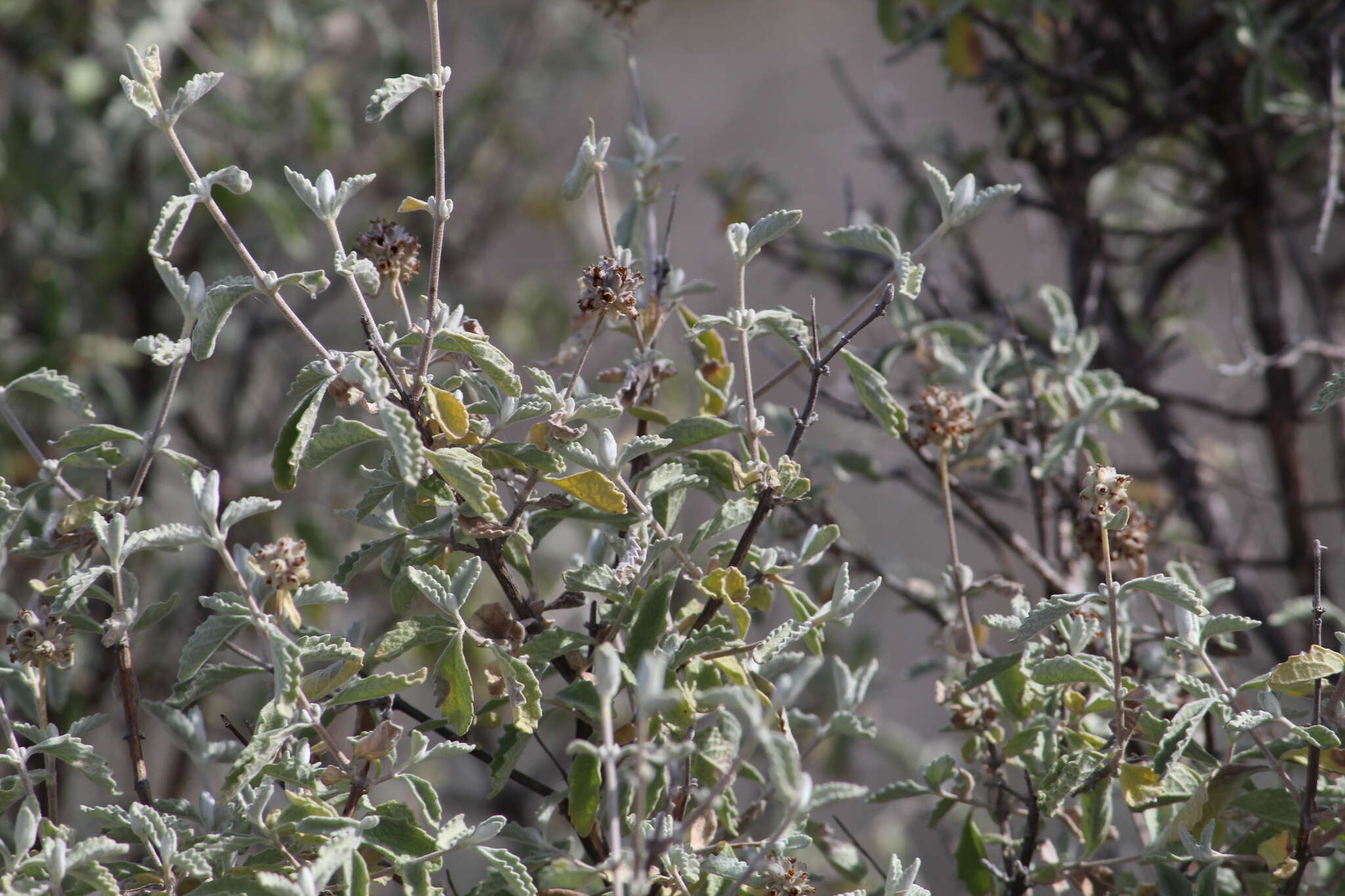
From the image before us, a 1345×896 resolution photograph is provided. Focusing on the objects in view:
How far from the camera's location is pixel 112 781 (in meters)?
0.77

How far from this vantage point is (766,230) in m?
0.78

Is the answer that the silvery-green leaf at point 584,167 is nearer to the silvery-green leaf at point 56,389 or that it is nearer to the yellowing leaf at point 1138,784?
the silvery-green leaf at point 56,389

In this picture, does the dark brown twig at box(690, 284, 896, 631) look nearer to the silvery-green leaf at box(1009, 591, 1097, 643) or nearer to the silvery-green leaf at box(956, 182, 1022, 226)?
the silvery-green leaf at box(956, 182, 1022, 226)

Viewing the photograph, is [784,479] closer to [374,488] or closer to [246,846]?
[374,488]

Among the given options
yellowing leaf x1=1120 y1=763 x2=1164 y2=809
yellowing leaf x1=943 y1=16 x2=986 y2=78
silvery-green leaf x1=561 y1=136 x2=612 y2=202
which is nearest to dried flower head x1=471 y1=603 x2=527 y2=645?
silvery-green leaf x1=561 y1=136 x2=612 y2=202

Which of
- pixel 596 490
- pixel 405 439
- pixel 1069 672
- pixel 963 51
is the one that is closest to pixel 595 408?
pixel 596 490

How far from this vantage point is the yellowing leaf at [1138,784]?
776mm

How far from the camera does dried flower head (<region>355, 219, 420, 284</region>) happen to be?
79 cm

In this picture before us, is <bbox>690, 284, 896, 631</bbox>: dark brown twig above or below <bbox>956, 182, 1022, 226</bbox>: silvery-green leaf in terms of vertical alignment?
below

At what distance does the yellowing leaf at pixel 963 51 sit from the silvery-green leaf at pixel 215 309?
0.94 meters

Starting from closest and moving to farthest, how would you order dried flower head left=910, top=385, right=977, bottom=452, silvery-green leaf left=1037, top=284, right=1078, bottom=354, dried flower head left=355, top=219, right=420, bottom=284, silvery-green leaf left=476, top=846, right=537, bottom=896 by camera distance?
1. silvery-green leaf left=476, top=846, right=537, bottom=896
2. dried flower head left=355, top=219, right=420, bottom=284
3. dried flower head left=910, top=385, right=977, bottom=452
4. silvery-green leaf left=1037, top=284, right=1078, bottom=354

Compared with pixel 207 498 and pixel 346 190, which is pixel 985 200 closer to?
pixel 346 190

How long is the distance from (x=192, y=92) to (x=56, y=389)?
9.1 inches

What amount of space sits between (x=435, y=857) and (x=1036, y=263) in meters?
1.43
